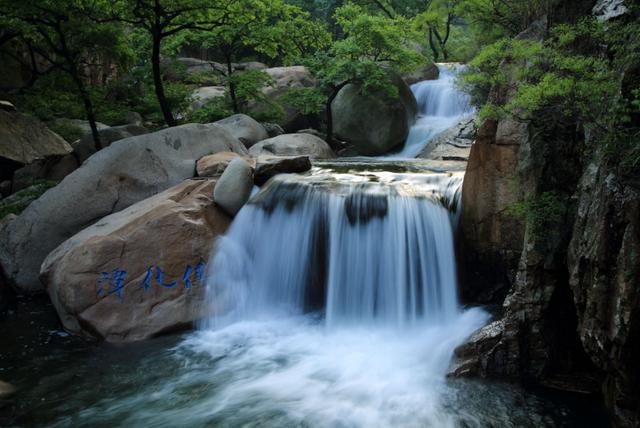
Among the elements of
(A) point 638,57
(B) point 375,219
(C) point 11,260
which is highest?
(A) point 638,57

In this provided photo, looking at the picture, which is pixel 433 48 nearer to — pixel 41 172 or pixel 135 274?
pixel 41 172

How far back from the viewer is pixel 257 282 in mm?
7762

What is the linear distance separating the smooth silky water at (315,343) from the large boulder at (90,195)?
2.02m

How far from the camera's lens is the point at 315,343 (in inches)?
255

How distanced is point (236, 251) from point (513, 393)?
15.3 feet

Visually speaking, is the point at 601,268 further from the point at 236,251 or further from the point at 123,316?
the point at 123,316

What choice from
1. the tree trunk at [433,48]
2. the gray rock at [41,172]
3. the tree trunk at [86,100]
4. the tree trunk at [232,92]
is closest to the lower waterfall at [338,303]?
the tree trunk at [86,100]

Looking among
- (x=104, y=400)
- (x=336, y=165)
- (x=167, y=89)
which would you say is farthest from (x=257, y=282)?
(x=167, y=89)

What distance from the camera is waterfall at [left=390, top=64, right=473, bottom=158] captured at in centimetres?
1568

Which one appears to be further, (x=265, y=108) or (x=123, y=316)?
(x=265, y=108)

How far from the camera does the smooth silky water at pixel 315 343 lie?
15.6 ft

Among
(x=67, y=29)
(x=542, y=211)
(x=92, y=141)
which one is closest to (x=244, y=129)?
(x=92, y=141)

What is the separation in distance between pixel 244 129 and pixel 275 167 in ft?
16.3

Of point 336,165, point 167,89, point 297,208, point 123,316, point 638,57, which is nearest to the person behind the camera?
point 638,57
